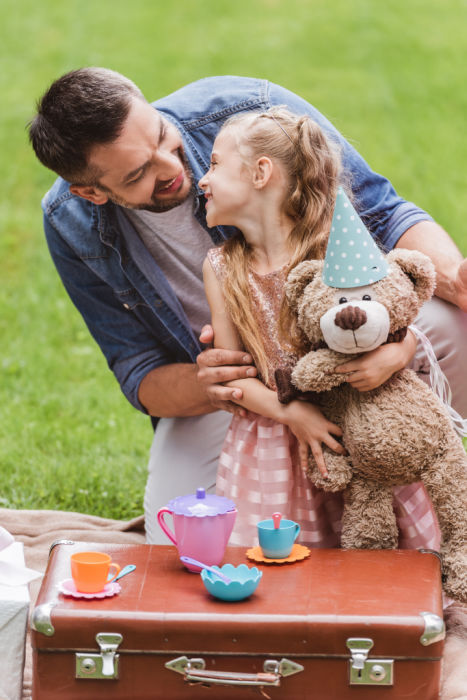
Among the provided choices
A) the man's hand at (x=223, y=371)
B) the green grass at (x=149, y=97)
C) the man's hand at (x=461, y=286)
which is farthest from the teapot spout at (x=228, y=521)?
the green grass at (x=149, y=97)

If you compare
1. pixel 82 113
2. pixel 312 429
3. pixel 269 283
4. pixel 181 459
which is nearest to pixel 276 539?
pixel 312 429

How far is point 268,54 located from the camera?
7590 mm

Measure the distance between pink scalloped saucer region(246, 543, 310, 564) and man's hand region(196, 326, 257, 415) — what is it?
368 mm

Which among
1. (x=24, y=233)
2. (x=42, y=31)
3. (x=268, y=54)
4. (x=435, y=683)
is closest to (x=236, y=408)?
(x=435, y=683)

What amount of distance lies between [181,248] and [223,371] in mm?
592

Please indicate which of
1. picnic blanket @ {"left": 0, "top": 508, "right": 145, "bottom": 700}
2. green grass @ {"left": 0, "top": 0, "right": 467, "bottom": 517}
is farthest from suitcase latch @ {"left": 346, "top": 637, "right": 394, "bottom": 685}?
green grass @ {"left": 0, "top": 0, "right": 467, "bottom": 517}

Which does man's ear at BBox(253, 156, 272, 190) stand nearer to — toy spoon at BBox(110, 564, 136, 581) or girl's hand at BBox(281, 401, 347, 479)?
girl's hand at BBox(281, 401, 347, 479)

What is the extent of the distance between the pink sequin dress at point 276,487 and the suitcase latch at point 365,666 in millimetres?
525

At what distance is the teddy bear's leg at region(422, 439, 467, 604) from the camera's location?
2209 mm

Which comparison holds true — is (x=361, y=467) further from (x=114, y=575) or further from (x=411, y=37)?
(x=411, y=37)

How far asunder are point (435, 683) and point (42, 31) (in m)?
7.29

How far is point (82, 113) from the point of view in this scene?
2.51 m

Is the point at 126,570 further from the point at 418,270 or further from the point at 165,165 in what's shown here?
the point at 165,165

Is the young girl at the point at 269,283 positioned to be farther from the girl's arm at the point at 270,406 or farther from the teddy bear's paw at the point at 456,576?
the teddy bear's paw at the point at 456,576
